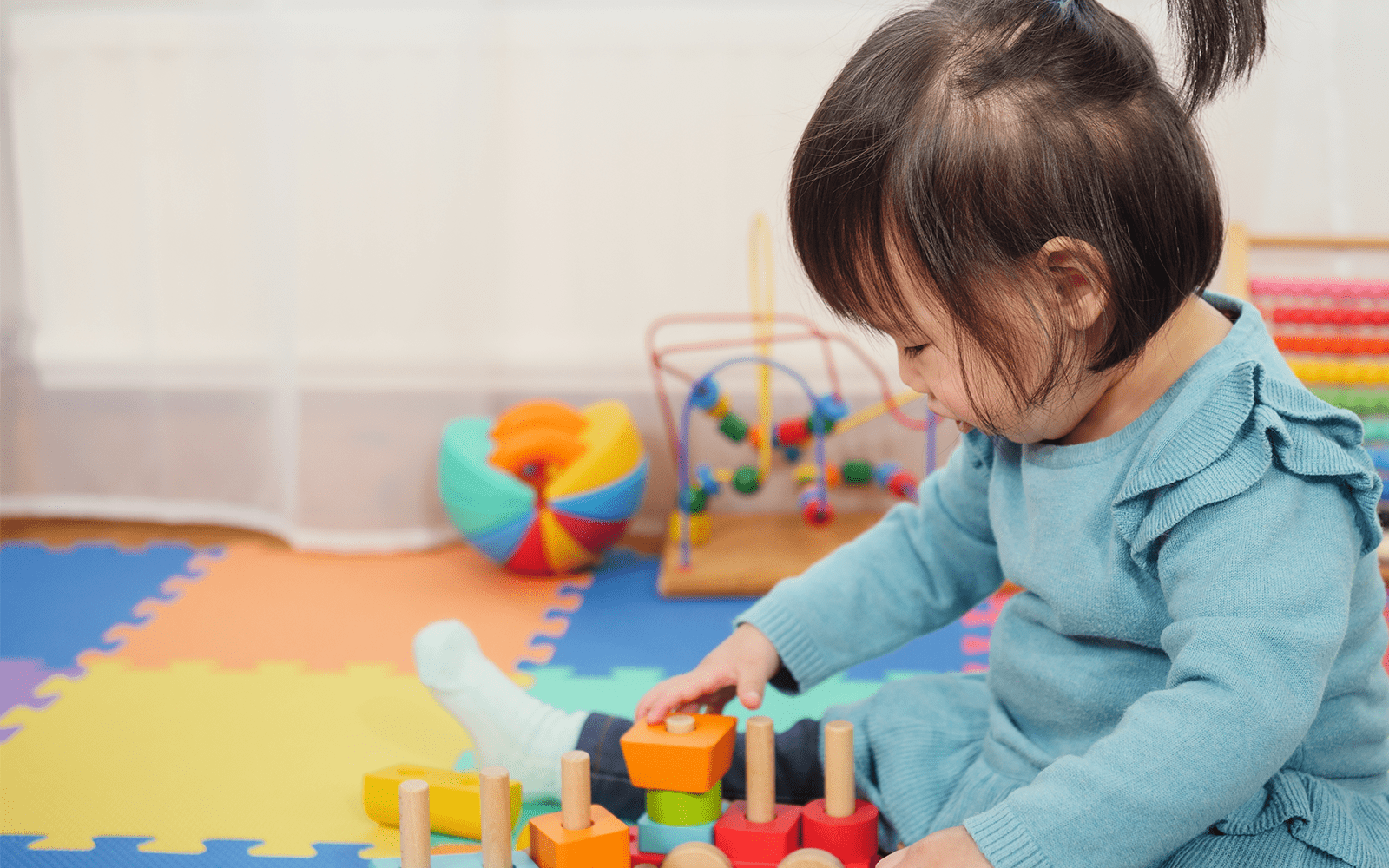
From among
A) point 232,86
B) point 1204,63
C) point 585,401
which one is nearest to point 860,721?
point 1204,63

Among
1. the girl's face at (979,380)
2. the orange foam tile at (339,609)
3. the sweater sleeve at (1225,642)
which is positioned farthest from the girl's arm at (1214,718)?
the orange foam tile at (339,609)

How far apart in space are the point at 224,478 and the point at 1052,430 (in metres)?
1.30

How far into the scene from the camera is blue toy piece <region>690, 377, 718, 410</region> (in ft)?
4.85

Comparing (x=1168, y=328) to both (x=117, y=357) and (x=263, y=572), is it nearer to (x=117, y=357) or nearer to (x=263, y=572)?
(x=263, y=572)

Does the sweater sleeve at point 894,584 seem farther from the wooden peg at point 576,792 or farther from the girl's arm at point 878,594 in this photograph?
the wooden peg at point 576,792

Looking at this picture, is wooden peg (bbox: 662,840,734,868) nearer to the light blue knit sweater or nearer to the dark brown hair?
the light blue knit sweater

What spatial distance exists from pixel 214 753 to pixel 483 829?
409 millimetres

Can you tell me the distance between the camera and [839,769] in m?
0.73

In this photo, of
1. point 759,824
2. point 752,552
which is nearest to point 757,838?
point 759,824

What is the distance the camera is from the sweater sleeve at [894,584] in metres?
0.82

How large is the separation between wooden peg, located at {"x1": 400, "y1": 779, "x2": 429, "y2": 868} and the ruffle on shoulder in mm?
404

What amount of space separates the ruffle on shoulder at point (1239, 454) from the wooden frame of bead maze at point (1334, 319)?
3.24ft

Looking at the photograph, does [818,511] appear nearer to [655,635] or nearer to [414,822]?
[655,635]

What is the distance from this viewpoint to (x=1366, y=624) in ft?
2.22
